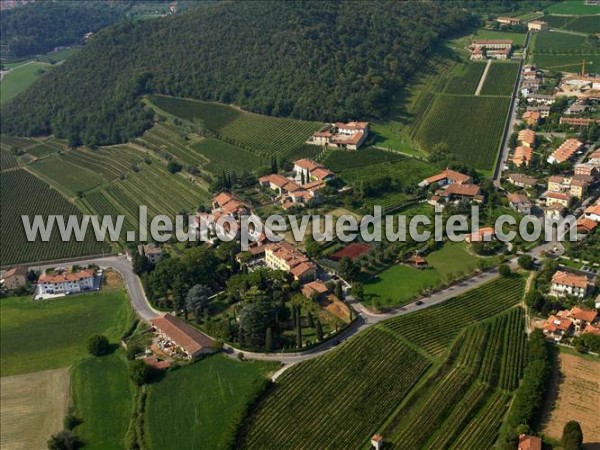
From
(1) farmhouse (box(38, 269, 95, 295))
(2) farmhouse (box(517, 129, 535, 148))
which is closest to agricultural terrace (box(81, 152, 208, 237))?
(1) farmhouse (box(38, 269, 95, 295))

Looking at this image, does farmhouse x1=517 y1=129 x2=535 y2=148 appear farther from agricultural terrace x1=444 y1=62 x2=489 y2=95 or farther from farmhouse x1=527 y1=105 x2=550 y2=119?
agricultural terrace x1=444 y1=62 x2=489 y2=95

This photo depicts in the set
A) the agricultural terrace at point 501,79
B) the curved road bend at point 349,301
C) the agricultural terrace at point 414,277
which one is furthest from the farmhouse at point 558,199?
the agricultural terrace at point 501,79

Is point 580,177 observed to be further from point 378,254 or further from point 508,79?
point 508,79

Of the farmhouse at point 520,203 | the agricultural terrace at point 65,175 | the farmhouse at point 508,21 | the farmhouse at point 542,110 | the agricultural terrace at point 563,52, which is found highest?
the farmhouse at point 508,21

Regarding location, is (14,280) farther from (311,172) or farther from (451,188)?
(451,188)

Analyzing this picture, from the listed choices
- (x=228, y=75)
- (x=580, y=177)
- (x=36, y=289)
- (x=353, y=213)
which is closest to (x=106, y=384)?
(x=36, y=289)

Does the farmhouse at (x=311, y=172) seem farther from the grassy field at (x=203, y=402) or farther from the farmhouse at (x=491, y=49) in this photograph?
the farmhouse at (x=491, y=49)
